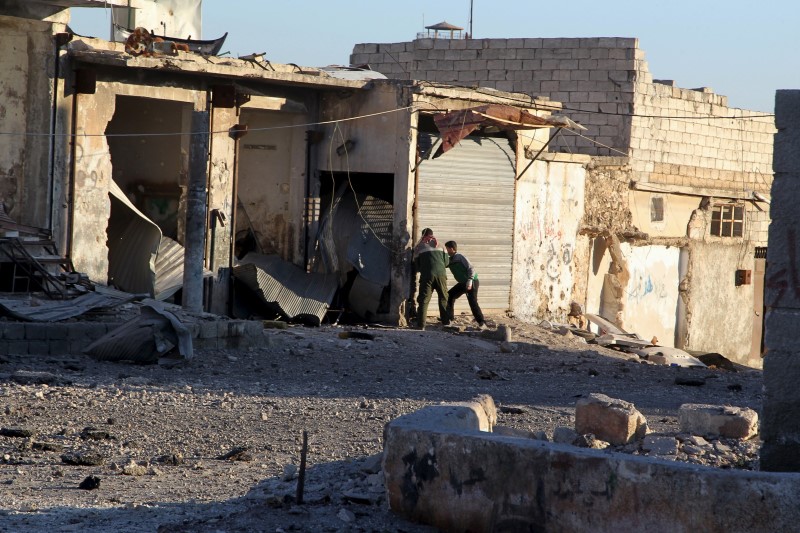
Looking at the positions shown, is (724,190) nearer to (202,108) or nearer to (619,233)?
(619,233)

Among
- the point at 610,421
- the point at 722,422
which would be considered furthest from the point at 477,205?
the point at 610,421

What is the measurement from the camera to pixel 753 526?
4414 mm

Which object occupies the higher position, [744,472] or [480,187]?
[480,187]

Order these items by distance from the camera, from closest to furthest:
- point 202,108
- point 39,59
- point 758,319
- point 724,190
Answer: point 39,59 < point 202,108 < point 724,190 < point 758,319

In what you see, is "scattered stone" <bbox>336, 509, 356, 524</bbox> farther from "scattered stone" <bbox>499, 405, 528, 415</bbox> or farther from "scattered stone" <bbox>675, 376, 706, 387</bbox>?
"scattered stone" <bbox>675, 376, 706, 387</bbox>

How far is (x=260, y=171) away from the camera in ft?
55.6

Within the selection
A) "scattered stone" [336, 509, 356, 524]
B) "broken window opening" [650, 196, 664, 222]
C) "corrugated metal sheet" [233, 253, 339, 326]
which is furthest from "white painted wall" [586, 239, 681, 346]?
"scattered stone" [336, 509, 356, 524]

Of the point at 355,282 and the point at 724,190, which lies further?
the point at 724,190

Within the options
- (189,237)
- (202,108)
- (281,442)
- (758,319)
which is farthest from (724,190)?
(281,442)

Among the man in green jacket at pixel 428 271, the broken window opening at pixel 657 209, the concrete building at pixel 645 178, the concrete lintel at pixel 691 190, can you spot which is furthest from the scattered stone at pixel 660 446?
the broken window opening at pixel 657 209

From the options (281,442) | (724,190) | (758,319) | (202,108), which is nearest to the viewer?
(281,442)

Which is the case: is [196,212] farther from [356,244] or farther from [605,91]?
[605,91]

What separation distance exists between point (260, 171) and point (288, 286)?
6.48 feet

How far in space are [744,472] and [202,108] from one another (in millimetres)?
11746
